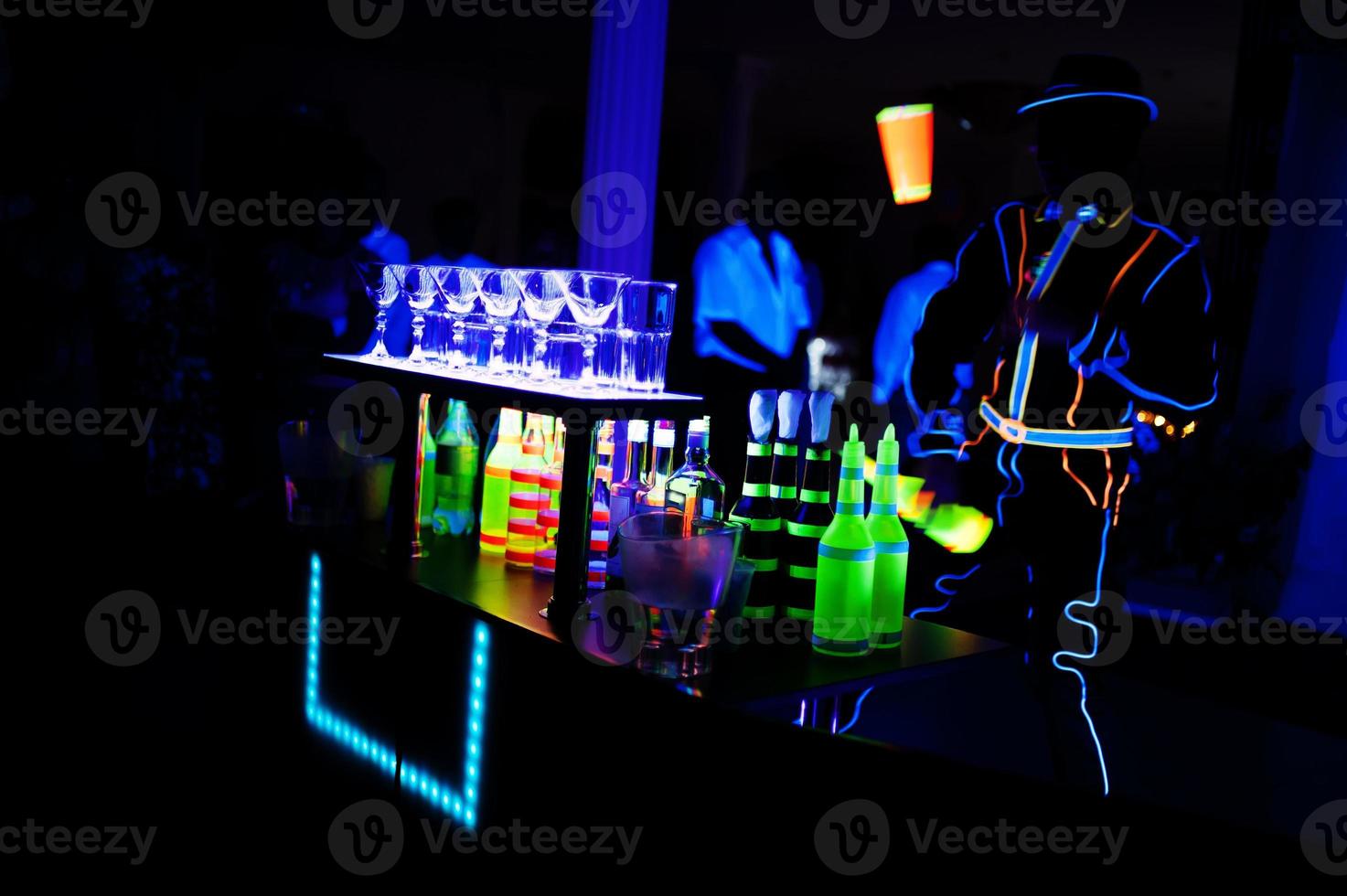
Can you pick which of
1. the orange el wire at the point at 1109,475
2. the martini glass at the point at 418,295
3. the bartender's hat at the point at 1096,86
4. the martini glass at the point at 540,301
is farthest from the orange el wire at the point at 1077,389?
the martini glass at the point at 418,295

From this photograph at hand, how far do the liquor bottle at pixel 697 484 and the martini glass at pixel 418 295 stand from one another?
25.8 inches

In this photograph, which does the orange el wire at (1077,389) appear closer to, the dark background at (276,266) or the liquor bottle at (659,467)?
the liquor bottle at (659,467)

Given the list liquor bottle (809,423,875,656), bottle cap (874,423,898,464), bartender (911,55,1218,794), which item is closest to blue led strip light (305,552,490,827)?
liquor bottle (809,423,875,656)

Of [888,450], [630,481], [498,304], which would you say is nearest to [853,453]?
[888,450]

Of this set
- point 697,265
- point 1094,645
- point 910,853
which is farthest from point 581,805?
point 697,265

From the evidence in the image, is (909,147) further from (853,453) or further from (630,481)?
(853,453)

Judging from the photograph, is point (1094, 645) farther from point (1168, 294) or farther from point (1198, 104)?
point (1198, 104)

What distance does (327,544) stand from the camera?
228 centimetres

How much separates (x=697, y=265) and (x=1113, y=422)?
2312 millimetres

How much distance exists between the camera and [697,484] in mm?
1789

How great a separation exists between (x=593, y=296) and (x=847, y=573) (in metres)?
0.61

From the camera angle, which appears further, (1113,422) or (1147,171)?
(1147,171)

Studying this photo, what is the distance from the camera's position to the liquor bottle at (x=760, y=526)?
1812 mm

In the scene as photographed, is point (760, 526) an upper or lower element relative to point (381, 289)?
lower
